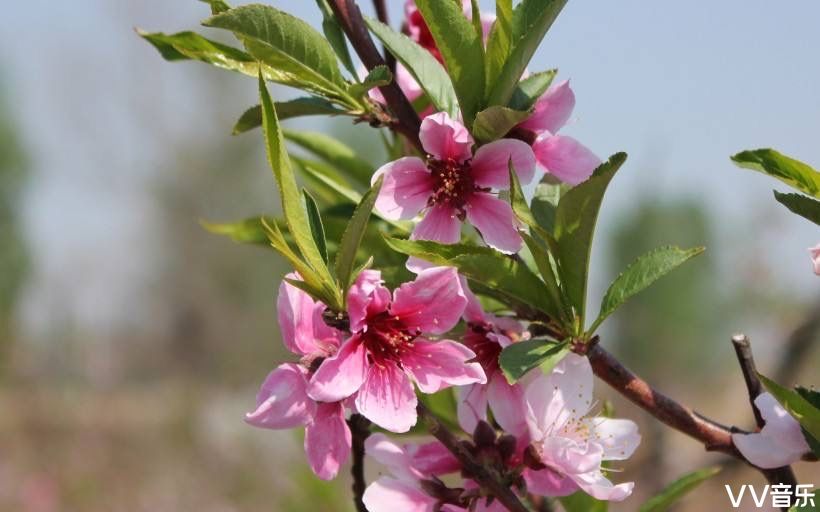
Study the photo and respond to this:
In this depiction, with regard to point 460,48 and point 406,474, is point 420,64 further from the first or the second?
point 406,474

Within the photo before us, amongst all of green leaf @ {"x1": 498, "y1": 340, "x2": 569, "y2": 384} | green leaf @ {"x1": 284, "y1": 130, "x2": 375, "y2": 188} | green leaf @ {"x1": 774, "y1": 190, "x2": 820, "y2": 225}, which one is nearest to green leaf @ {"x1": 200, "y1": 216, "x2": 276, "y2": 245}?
green leaf @ {"x1": 284, "y1": 130, "x2": 375, "y2": 188}

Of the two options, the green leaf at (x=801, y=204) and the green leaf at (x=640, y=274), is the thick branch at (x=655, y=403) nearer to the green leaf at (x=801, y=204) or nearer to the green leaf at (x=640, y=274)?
the green leaf at (x=640, y=274)

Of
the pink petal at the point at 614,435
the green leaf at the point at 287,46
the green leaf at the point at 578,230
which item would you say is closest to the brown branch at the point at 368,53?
the green leaf at the point at 287,46

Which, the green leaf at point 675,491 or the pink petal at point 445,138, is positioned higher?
the pink petal at point 445,138

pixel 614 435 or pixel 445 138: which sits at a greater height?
pixel 445 138

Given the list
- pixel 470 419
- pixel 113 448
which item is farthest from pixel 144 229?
pixel 470 419

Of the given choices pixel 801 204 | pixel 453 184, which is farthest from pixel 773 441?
pixel 453 184

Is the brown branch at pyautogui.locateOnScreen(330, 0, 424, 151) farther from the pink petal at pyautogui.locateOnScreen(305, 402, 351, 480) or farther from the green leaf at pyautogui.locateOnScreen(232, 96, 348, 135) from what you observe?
the pink petal at pyautogui.locateOnScreen(305, 402, 351, 480)
